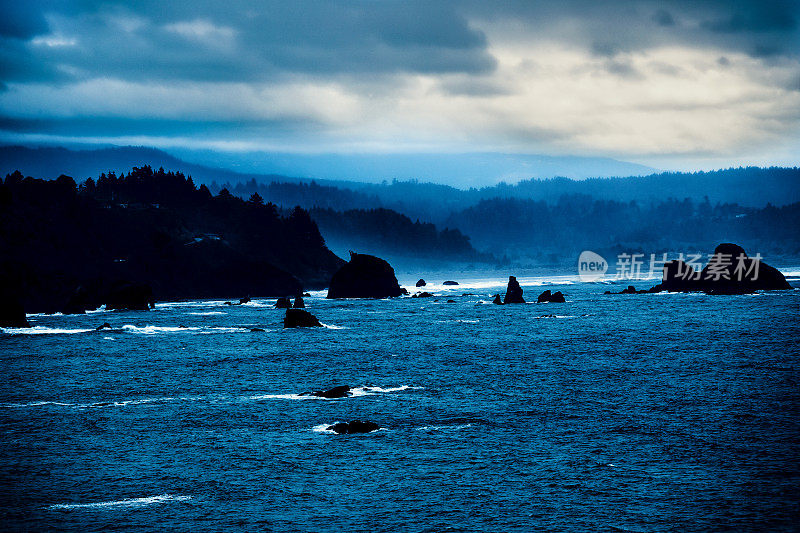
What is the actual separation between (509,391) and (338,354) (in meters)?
27.7

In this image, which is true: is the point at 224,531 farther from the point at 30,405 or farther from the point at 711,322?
the point at 711,322

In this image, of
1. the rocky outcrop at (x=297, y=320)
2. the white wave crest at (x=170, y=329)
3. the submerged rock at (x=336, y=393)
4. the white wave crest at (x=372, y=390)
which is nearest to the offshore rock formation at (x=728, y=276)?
the rocky outcrop at (x=297, y=320)

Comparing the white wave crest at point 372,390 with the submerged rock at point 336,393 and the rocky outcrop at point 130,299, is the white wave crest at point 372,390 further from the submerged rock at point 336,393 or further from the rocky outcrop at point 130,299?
the rocky outcrop at point 130,299

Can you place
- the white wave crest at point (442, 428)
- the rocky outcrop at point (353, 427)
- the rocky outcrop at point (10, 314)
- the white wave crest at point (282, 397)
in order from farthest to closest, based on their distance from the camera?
the rocky outcrop at point (10, 314), the white wave crest at point (282, 397), the white wave crest at point (442, 428), the rocky outcrop at point (353, 427)

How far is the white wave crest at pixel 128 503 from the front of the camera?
30500 mm

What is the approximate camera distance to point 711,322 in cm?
11269

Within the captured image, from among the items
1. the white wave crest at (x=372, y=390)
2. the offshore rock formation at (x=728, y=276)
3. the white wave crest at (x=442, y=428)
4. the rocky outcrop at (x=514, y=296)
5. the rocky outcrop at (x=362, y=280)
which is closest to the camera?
the white wave crest at (x=442, y=428)

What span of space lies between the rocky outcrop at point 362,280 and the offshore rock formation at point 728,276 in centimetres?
6699

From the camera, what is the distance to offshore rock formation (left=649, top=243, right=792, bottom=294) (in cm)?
17425

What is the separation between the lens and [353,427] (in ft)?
142

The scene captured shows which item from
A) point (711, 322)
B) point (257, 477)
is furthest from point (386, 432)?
point (711, 322)

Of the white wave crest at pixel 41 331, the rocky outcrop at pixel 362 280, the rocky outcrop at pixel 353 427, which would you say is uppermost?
the rocky outcrop at pixel 362 280

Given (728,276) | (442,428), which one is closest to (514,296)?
(728,276)

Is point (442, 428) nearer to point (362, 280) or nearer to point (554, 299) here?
point (554, 299)
